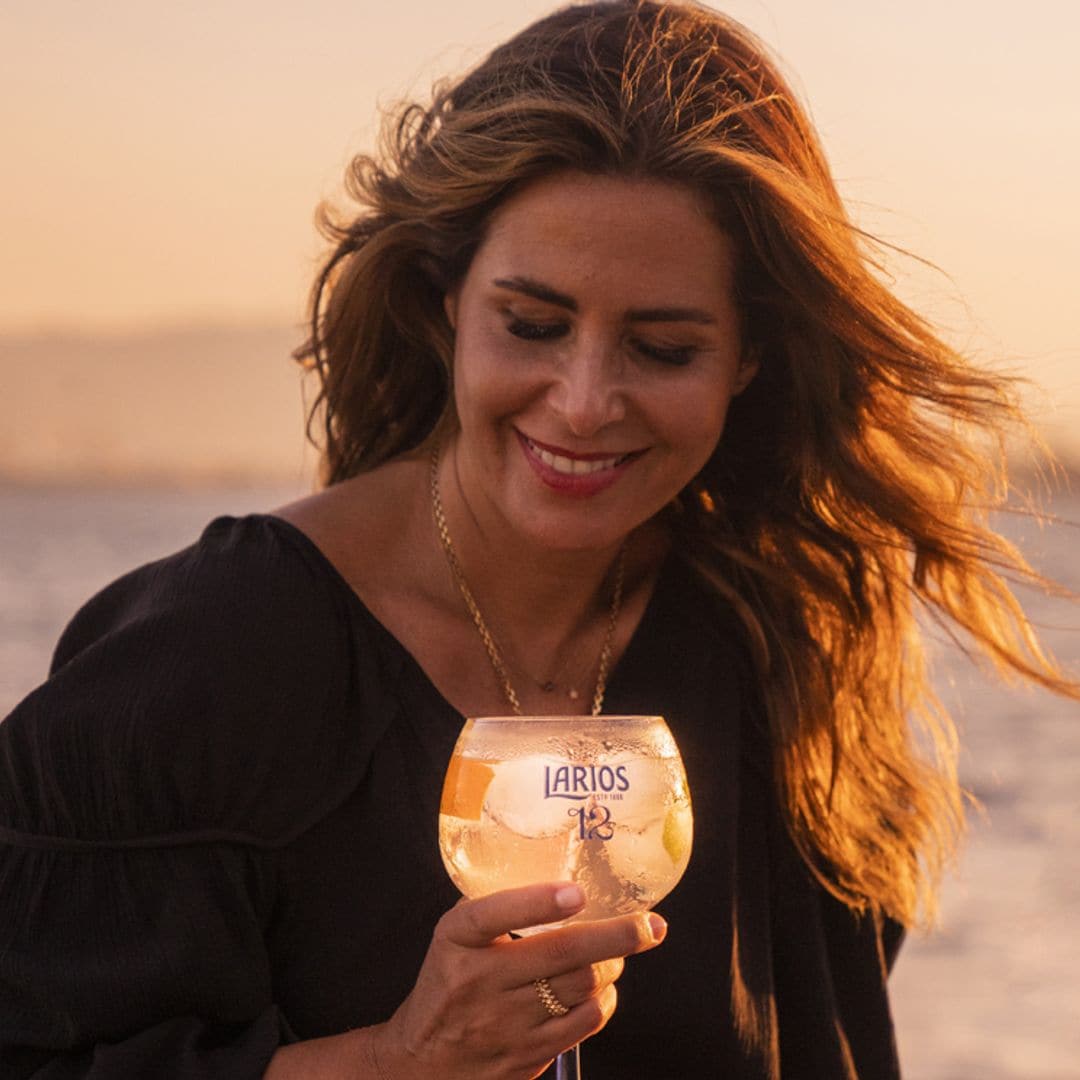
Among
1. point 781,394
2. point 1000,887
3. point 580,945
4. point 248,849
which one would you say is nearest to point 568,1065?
point 580,945

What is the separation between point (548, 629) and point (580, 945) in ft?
4.01

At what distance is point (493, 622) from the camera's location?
133 inches

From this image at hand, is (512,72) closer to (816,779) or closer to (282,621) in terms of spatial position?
(282,621)

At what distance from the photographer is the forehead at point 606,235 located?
2.98 m

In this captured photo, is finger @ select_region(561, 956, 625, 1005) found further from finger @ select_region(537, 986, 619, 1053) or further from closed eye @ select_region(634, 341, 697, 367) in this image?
closed eye @ select_region(634, 341, 697, 367)

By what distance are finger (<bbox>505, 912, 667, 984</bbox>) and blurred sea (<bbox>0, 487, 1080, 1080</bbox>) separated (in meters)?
1.40

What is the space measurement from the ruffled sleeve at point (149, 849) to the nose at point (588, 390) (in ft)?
1.95

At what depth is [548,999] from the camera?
7.80ft

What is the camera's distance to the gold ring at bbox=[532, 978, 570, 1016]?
2.36m

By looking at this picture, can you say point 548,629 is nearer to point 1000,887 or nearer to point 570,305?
point 570,305

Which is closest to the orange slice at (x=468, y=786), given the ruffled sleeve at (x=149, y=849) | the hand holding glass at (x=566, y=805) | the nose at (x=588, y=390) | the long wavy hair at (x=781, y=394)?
the hand holding glass at (x=566, y=805)

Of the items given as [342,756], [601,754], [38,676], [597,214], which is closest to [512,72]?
[597,214]

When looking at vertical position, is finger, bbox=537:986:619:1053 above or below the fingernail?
below

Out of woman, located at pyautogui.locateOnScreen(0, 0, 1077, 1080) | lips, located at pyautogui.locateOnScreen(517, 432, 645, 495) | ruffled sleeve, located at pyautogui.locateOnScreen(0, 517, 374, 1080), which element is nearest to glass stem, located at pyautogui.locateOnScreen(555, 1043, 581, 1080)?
woman, located at pyautogui.locateOnScreen(0, 0, 1077, 1080)
